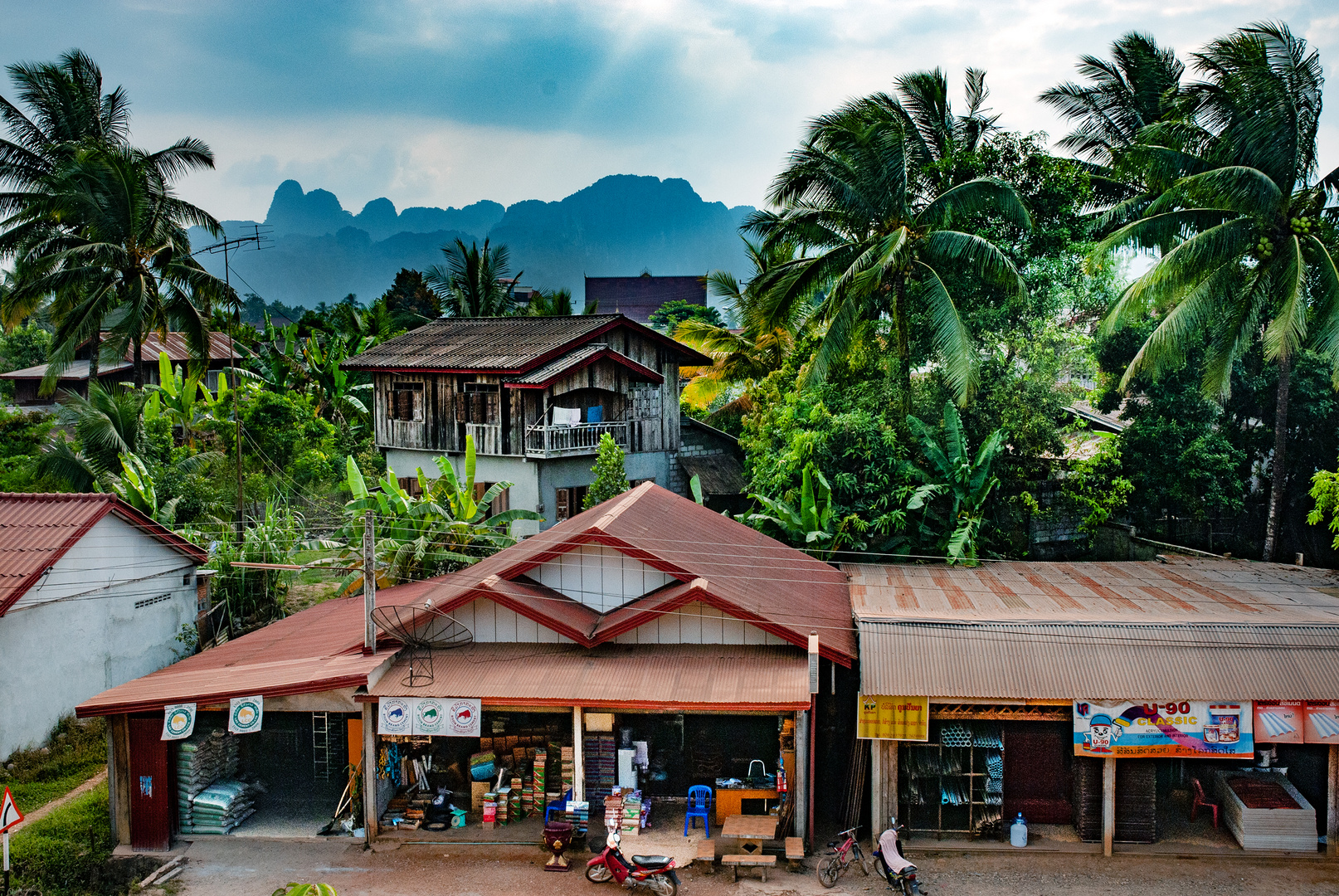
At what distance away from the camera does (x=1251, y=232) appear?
1938 cm

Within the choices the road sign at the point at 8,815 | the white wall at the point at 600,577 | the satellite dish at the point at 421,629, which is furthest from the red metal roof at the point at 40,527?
the white wall at the point at 600,577

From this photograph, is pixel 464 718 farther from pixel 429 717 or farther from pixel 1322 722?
pixel 1322 722

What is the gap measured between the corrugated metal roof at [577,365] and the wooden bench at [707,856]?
1505cm

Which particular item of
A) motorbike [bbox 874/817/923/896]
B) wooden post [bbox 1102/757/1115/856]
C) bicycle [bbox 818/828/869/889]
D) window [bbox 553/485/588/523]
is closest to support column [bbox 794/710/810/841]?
bicycle [bbox 818/828/869/889]

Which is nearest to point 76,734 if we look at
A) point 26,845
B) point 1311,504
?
point 26,845

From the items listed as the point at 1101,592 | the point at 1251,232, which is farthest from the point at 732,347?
the point at 1101,592

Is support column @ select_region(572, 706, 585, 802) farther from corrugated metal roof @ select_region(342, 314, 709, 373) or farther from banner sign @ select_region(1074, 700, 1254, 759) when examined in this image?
corrugated metal roof @ select_region(342, 314, 709, 373)

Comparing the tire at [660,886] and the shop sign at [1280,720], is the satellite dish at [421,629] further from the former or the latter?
the shop sign at [1280,720]

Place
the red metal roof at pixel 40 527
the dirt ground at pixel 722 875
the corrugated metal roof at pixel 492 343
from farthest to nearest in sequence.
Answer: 1. the corrugated metal roof at pixel 492 343
2. the red metal roof at pixel 40 527
3. the dirt ground at pixel 722 875

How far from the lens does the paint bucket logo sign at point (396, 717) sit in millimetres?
14547

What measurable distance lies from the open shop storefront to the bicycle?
662mm

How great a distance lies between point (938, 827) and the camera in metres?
15.0

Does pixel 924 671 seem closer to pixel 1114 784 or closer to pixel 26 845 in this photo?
pixel 1114 784

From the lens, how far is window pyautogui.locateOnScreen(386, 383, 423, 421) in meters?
30.4
